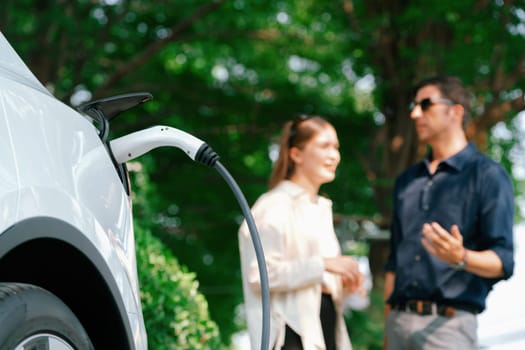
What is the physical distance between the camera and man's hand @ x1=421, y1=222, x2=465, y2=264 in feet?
12.6

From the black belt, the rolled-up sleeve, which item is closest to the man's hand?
the rolled-up sleeve

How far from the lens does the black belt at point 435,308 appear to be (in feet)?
14.0

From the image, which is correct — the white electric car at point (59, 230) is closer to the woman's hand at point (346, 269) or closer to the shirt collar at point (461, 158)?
the woman's hand at point (346, 269)

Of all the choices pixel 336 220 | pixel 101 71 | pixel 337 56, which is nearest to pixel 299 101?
pixel 337 56

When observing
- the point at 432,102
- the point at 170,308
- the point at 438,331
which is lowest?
the point at 438,331

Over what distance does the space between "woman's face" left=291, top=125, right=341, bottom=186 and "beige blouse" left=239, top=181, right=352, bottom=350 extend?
0.12 meters

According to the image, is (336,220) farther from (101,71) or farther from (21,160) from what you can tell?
(21,160)

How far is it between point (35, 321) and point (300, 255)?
8.02ft

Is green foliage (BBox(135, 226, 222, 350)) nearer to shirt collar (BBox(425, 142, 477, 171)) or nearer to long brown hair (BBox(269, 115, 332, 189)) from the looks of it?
long brown hair (BBox(269, 115, 332, 189))

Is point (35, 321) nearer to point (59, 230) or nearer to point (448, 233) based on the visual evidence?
point (59, 230)

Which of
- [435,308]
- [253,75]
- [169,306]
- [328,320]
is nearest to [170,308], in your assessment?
[169,306]

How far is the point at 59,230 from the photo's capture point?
6.57ft

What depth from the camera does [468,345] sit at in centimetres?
426

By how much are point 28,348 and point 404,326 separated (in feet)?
8.97
